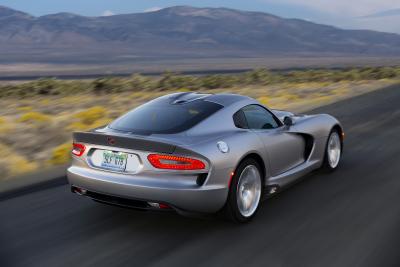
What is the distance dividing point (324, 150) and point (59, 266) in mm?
4002

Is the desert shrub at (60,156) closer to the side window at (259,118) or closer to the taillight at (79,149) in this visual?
the taillight at (79,149)

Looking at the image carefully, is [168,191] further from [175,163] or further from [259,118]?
[259,118]

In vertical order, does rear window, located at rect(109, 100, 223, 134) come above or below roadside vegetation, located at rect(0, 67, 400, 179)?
above

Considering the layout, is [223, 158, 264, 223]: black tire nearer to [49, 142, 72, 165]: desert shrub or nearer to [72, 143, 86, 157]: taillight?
[72, 143, 86, 157]: taillight

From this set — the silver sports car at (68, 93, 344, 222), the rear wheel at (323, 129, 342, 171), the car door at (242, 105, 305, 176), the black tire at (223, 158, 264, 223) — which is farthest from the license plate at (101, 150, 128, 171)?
the rear wheel at (323, 129, 342, 171)

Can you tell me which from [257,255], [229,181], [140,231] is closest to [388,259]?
[257,255]

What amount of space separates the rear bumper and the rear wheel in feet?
9.05

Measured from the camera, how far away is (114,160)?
4.93 meters

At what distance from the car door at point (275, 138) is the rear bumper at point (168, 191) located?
975 mm

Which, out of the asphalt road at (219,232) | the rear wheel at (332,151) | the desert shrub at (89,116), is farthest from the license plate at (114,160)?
the desert shrub at (89,116)

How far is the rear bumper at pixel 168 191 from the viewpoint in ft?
15.2

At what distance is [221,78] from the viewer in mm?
32000

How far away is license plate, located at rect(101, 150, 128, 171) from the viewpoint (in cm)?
487

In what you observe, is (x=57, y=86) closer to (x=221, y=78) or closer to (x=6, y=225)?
(x=221, y=78)
